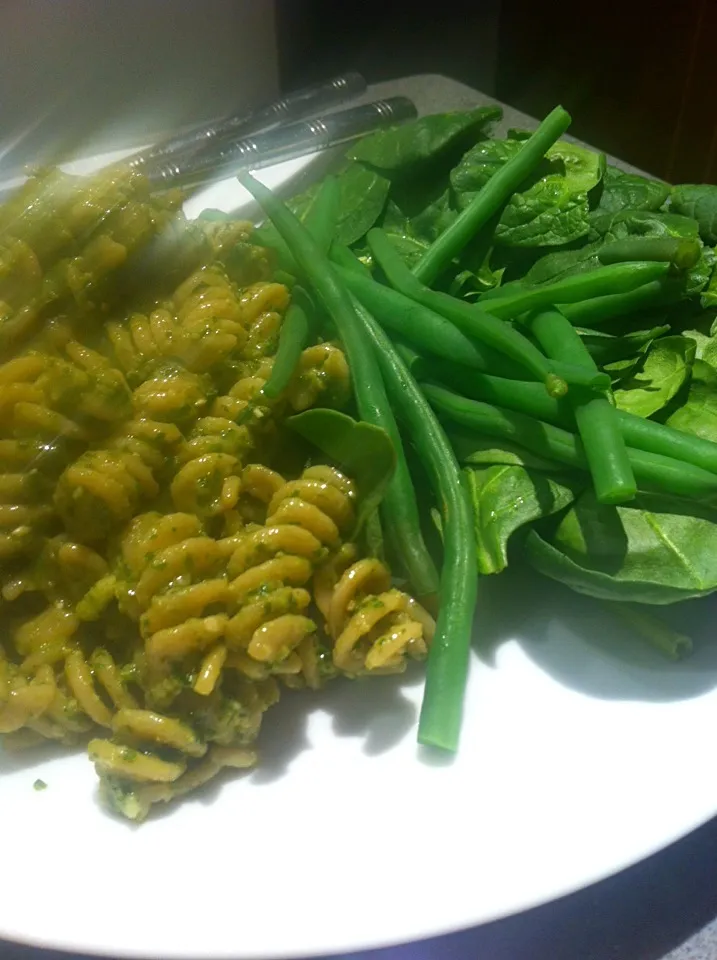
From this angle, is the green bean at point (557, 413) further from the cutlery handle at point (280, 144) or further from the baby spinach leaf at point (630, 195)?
the cutlery handle at point (280, 144)

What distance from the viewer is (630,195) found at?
6.60 ft

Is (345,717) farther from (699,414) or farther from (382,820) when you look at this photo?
(699,414)

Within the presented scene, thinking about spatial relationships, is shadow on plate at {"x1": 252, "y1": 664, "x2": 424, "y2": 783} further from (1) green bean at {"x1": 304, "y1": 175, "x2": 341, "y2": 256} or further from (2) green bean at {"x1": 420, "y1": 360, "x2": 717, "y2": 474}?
(1) green bean at {"x1": 304, "y1": 175, "x2": 341, "y2": 256}

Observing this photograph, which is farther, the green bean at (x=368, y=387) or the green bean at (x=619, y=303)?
the green bean at (x=619, y=303)

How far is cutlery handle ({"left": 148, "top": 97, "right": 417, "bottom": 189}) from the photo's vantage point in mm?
→ 2273

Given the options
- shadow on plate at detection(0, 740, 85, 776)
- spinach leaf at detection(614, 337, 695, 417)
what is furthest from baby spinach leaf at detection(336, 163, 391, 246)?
shadow on plate at detection(0, 740, 85, 776)

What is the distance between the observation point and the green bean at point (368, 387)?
141 centimetres

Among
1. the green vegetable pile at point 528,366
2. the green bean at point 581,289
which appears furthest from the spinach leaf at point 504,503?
the green bean at point 581,289

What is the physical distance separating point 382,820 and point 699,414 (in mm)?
963

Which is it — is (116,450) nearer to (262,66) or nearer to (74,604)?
(74,604)

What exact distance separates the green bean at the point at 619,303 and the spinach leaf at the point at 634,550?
15.8 inches

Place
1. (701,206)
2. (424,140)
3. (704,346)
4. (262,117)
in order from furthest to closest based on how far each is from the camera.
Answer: (262,117)
(424,140)
(701,206)
(704,346)

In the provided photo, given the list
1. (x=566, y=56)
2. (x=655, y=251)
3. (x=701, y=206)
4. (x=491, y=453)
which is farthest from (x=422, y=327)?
(x=566, y=56)

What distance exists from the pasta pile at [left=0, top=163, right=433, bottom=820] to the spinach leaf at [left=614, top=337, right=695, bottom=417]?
57cm
